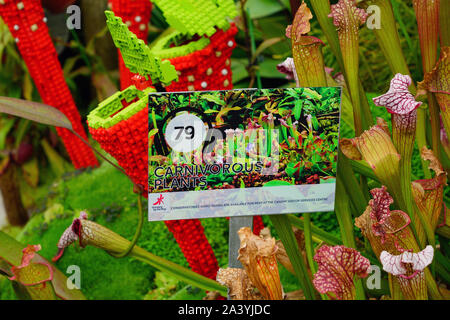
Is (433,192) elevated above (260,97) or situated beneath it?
situated beneath

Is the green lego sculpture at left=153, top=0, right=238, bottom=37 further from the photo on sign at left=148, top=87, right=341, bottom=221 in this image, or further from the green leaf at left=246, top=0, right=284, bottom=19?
the green leaf at left=246, top=0, right=284, bottom=19

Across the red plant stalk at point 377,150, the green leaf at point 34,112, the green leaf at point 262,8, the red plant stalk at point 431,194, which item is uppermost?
the green leaf at point 262,8

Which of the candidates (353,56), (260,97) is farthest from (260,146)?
(353,56)

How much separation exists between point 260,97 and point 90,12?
60.3 inches

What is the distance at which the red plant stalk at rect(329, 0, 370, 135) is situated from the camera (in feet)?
2.06

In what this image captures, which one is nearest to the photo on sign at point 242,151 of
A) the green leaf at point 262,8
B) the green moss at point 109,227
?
the green moss at point 109,227

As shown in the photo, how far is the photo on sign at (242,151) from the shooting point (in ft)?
2.03

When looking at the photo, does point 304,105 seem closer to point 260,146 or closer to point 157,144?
point 260,146

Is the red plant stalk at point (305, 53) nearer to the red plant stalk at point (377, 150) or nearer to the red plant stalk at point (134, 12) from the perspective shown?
the red plant stalk at point (377, 150)

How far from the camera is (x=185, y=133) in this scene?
2.04ft

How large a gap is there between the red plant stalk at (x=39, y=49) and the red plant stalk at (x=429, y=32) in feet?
3.11

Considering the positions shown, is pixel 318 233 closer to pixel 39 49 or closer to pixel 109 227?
pixel 109 227

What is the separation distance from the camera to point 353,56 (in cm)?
65

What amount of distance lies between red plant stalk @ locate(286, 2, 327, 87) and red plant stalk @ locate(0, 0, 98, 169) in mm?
830
